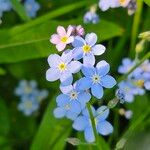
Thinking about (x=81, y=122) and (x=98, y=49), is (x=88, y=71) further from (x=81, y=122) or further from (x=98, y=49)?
(x=81, y=122)

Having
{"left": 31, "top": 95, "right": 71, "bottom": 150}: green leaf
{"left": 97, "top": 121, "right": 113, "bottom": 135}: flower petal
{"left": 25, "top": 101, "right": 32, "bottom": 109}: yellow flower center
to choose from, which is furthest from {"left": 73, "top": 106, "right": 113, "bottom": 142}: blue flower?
{"left": 25, "top": 101, "right": 32, "bottom": 109}: yellow flower center

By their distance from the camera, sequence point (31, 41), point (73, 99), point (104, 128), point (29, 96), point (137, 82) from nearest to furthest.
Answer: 1. point (73, 99)
2. point (104, 128)
3. point (137, 82)
4. point (31, 41)
5. point (29, 96)

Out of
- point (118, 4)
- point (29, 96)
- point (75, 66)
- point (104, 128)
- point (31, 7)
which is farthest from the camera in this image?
point (29, 96)

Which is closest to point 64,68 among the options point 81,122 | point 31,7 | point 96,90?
point 96,90

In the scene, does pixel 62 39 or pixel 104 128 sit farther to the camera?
pixel 104 128

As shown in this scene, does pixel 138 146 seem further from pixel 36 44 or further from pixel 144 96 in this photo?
pixel 36 44

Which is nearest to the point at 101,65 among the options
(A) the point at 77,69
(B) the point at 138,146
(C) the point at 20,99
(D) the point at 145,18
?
(A) the point at 77,69

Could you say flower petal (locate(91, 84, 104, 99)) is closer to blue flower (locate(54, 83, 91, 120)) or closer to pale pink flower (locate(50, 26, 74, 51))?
blue flower (locate(54, 83, 91, 120))

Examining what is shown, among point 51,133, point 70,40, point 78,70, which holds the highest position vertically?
point 70,40

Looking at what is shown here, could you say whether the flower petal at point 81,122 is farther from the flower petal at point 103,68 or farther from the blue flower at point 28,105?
the blue flower at point 28,105
